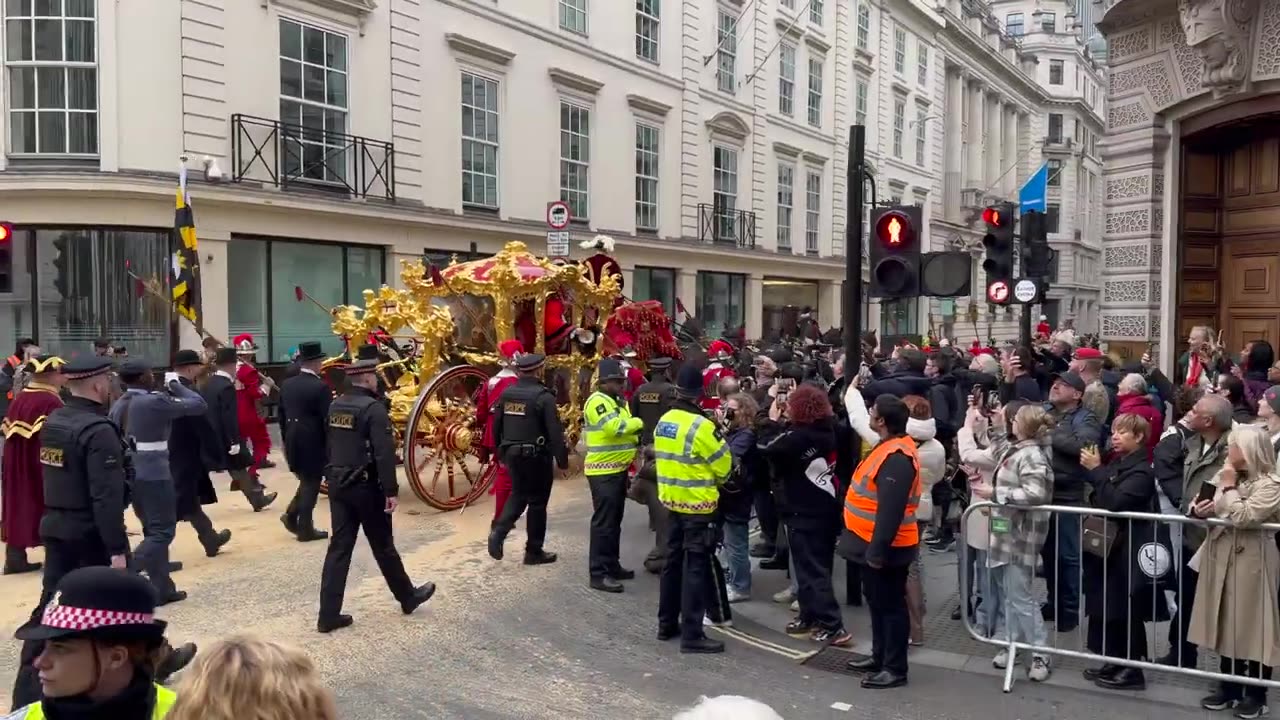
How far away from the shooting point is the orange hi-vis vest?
5695 mm

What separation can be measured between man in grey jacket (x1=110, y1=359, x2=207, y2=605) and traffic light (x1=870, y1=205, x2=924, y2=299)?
17.8 ft

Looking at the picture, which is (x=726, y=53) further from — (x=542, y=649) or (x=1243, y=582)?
(x=1243, y=582)

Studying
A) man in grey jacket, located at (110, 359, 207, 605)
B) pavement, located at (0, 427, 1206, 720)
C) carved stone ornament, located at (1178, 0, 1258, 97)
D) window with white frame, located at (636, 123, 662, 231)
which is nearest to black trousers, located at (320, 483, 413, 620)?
pavement, located at (0, 427, 1206, 720)

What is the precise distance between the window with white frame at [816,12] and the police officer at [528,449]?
2671 cm

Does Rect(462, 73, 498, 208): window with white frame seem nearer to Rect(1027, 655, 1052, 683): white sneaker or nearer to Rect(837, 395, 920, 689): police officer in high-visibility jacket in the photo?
Rect(837, 395, 920, 689): police officer in high-visibility jacket

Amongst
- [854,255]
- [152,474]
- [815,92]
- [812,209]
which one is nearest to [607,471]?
[854,255]

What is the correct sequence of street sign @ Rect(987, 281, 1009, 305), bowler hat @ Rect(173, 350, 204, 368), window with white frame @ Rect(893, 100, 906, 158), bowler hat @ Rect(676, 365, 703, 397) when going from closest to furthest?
1. bowler hat @ Rect(676, 365, 703, 397)
2. bowler hat @ Rect(173, 350, 204, 368)
3. street sign @ Rect(987, 281, 1009, 305)
4. window with white frame @ Rect(893, 100, 906, 158)

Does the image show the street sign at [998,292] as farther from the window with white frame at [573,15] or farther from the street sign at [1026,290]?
the window with white frame at [573,15]

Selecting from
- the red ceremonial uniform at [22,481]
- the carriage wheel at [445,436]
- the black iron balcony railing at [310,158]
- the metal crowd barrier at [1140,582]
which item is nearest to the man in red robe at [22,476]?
the red ceremonial uniform at [22,481]

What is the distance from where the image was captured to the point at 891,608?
Answer: 5.78m

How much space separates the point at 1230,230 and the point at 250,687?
11654 millimetres

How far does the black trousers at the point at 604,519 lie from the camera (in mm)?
7918

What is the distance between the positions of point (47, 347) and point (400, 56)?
26.5ft

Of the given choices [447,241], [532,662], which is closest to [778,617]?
[532,662]
